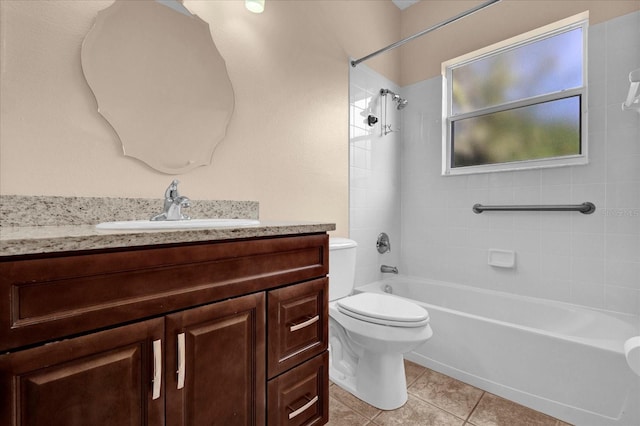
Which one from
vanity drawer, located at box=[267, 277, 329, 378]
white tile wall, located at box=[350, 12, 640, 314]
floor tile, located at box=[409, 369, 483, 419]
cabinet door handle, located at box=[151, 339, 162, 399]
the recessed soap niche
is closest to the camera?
cabinet door handle, located at box=[151, 339, 162, 399]

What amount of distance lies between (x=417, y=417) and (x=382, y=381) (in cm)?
22

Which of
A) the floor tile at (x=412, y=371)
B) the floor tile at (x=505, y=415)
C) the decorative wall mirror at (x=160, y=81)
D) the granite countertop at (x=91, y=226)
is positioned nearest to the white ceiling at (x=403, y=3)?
the decorative wall mirror at (x=160, y=81)

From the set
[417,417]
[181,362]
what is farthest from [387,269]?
[181,362]

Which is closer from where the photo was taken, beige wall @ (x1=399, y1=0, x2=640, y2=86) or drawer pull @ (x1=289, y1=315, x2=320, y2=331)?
drawer pull @ (x1=289, y1=315, x2=320, y2=331)

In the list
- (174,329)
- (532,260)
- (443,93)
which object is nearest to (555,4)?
(443,93)

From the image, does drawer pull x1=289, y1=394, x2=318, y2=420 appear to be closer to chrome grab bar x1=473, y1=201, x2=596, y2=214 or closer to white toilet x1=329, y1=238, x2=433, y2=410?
white toilet x1=329, y1=238, x2=433, y2=410

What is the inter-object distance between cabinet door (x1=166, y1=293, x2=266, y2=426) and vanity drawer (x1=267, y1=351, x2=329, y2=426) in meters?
0.05

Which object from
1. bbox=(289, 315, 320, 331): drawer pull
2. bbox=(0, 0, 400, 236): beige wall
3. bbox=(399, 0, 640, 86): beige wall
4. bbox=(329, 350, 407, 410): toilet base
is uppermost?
bbox=(399, 0, 640, 86): beige wall

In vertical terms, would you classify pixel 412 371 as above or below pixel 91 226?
below

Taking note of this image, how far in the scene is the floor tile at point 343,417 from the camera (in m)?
1.46

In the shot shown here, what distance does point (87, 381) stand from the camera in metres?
0.61

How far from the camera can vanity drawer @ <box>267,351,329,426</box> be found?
95 cm

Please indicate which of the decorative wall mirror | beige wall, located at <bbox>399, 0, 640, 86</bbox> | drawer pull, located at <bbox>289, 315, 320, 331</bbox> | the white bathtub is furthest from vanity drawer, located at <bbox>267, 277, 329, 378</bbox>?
beige wall, located at <bbox>399, 0, 640, 86</bbox>

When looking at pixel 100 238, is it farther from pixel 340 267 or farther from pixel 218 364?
pixel 340 267
